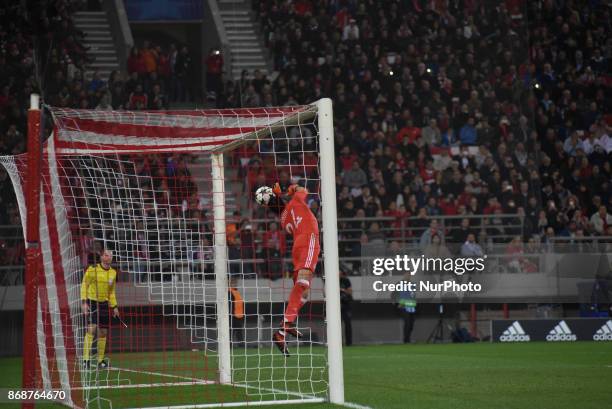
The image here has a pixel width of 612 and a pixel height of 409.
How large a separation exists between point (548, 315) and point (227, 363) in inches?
438

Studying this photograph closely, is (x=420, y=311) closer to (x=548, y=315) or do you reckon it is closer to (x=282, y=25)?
(x=548, y=315)

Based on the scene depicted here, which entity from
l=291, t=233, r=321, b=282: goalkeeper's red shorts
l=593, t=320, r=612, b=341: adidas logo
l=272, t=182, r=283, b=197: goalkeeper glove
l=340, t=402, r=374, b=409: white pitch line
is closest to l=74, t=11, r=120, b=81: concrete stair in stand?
l=593, t=320, r=612, b=341: adidas logo

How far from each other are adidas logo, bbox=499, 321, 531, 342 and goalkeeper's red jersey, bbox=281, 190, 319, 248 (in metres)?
10.4

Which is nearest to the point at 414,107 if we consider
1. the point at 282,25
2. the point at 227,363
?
the point at 282,25

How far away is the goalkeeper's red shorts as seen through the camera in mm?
11164

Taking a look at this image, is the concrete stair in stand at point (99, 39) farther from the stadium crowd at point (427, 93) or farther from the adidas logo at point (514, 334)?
the adidas logo at point (514, 334)

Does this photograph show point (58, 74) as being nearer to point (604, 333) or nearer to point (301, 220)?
point (604, 333)

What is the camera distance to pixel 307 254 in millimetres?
11211

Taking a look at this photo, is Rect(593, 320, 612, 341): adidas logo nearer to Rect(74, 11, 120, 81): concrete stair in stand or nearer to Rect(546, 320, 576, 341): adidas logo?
Rect(546, 320, 576, 341): adidas logo

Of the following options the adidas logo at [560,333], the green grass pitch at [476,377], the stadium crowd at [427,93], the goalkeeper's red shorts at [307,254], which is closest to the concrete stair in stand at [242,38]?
the stadium crowd at [427,93]

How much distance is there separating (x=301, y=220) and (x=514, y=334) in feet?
34.7

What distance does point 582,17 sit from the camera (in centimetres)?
2767

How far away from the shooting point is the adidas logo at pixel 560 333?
20484mm

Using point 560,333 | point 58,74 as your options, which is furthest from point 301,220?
point 58,74
